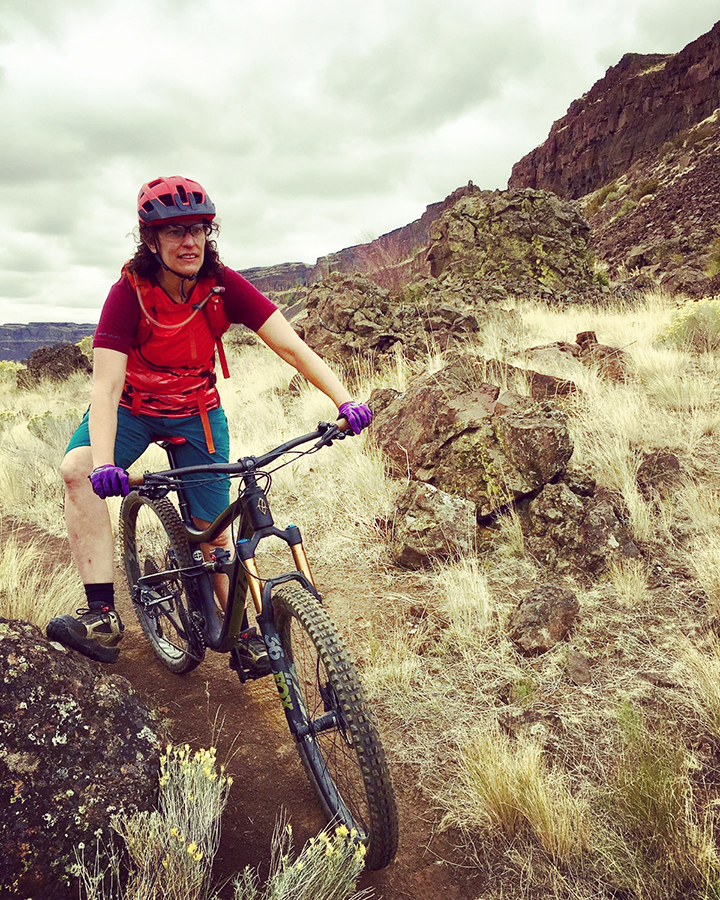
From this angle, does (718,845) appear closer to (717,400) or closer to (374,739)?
(374,739)

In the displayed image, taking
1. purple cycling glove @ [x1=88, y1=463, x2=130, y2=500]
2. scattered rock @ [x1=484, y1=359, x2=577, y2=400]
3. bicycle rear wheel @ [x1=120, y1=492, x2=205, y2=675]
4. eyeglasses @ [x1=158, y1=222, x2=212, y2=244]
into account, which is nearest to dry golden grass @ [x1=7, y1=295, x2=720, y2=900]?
scattered rock @ [x1=484, y1=359, x2=577, y2=400]

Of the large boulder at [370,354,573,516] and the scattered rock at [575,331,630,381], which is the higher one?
the scattered rock at [575,331,630,381]

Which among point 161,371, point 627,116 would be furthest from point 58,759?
point 627,116

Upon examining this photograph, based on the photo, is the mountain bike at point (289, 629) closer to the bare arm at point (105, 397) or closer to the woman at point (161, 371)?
the woman at point (161, 371)

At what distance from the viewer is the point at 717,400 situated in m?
5.33

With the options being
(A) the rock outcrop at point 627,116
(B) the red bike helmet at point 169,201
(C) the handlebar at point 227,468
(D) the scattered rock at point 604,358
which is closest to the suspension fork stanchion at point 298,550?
(C) the handlebar at point 227,468

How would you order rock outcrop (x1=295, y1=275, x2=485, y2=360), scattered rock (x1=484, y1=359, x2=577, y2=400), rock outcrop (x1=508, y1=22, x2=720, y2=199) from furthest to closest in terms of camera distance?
→ rock outcrop (x1=508, y1=22, x2=720, y2=199) → rock outcrop (x1=295, y1=275, x2=485, y2=360) → scattered rock (x1=484, y1=359, x2=577, y2=400)

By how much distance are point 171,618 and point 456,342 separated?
579cm

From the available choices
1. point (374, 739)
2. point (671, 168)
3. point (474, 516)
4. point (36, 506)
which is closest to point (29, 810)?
point (374, 739)

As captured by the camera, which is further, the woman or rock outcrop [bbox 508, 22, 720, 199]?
rock outcrop [bbox 508, 22, 720, 199]

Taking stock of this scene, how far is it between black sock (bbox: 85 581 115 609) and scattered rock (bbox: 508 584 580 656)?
2.01 m

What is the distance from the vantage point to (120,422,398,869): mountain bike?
172 cm

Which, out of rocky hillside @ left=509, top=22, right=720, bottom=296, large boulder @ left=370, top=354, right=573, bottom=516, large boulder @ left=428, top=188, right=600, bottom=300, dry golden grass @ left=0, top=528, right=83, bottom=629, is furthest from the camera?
rocky hillside @ left=509, top=22, right=720, bottom=296

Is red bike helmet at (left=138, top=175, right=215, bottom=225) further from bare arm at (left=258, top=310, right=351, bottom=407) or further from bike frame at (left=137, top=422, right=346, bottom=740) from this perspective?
bike frame at (left=137, top=422, right=346, bottom=740)
